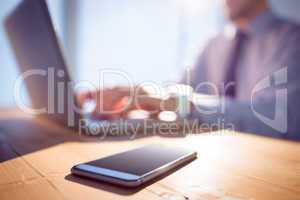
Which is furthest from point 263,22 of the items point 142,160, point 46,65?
point 142,160

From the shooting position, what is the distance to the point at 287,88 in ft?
4.31

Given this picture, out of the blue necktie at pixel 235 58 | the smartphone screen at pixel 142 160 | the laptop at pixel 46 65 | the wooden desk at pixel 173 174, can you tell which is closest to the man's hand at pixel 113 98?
the laptop at pixel 46 65

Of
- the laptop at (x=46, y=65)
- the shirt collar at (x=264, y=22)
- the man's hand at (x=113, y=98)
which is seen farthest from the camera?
the shirt collar at (x=264, y=22)

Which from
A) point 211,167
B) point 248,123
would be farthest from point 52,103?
point 248,123

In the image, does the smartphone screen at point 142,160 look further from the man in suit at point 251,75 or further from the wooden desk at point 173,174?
the man in suit at point 251,75

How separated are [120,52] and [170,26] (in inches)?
27.4

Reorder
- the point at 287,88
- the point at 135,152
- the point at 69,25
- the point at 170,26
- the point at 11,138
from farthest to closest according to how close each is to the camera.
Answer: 1. the point at 170,26
2. the point at 69,25
3. the point at 287,88
4. the point at 11,138
5. the point at 135,152

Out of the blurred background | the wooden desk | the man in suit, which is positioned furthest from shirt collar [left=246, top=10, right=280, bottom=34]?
the wooden desk

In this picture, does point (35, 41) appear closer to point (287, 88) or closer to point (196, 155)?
point (196, 155)

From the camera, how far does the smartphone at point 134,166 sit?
1.22 ft

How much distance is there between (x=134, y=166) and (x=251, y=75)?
1.64 metres

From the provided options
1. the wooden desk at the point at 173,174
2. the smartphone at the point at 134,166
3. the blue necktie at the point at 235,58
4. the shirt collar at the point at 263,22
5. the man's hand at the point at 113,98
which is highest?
the shirt collar at the point at 263,22

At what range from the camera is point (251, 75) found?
1861mm

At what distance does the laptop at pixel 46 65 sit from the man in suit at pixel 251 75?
34 centimetres
